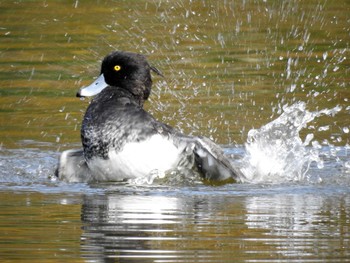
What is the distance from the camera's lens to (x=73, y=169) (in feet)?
25.0

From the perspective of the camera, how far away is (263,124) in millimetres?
9719

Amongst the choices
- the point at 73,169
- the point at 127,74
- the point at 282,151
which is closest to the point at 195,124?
the point at 282,151

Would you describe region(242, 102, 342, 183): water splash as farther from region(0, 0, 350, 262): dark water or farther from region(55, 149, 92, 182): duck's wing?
region(55, 149, 92, 182): duck's wing

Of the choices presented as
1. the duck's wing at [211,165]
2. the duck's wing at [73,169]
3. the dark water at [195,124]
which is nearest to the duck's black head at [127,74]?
the duck's wing at [73,169]

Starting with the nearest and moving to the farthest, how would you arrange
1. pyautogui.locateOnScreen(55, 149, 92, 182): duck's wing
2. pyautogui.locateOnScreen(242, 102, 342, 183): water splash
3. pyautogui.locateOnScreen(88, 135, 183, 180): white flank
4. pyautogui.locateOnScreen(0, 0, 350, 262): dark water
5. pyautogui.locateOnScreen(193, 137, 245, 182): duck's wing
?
pyautogui.locateOnScreen(0, 0, 350, 262): dark water < pyautogui.locateOnScreen(88, 135, 183, 180): white flank < pyautogui.locateOnScreen(193, 137, 245, 182): duck's wing < pyautogui.locateOnScreen(55, 149, 92, 182): duck's wing < pyautogui.locateOnScreen(242, 102, 342, 183): water splash

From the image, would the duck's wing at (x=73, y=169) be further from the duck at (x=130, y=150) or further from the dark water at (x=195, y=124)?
the dark water at (x=195, y=124)

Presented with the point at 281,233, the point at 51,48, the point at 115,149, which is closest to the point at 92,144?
the point at 115,149

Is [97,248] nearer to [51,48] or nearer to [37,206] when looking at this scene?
[37,206]

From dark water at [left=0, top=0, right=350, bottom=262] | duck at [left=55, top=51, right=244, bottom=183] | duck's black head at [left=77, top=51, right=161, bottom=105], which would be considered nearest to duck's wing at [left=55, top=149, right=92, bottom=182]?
duck at [left=55, top=51, right=244, bottom=183]

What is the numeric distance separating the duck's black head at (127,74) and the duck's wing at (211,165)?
2.28ft

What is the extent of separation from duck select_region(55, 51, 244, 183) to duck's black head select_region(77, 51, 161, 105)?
0.05m

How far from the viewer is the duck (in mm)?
7152

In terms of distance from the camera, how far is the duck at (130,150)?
23.5 ft

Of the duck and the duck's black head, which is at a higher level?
the duck's black head
